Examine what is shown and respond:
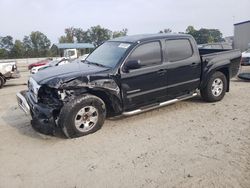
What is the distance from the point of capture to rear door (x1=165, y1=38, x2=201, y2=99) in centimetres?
636

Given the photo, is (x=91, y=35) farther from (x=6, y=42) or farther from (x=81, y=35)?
(x=6, y=42)

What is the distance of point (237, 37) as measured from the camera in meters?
43.0

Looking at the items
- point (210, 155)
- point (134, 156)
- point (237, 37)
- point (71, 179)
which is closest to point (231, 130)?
point (210, 155)

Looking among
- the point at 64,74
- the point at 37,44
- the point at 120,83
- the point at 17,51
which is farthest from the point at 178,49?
the point at 37,44

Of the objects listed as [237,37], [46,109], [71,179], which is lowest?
[71,179]

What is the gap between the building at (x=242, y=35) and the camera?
134 feet

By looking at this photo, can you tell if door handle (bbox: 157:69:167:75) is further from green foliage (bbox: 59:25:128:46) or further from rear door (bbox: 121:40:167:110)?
green foliage (bbox: 59:25:128:46)

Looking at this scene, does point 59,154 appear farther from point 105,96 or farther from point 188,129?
point 188,129

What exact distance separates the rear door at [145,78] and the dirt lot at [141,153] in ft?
→ 1.51

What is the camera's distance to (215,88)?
7.29 m

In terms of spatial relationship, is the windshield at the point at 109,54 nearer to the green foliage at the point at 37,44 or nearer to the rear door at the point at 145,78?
the rear door at the point at 145,78

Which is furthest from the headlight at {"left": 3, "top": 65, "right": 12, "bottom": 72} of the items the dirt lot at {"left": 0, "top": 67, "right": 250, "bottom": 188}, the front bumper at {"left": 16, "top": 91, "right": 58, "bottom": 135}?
the front bumper at {"left": 16, "top": 91, "right": 58, "bottom": 135}

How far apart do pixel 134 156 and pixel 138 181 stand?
0.74 meters

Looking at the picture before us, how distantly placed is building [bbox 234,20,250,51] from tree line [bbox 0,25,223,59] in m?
6.57
